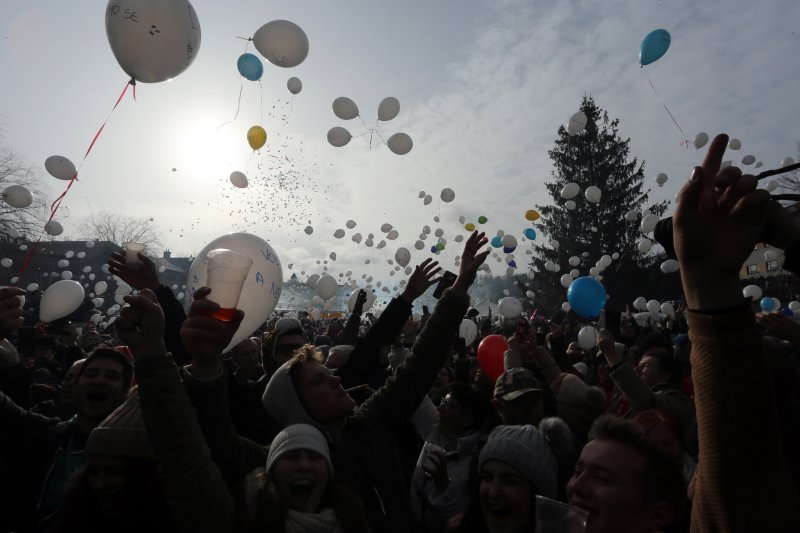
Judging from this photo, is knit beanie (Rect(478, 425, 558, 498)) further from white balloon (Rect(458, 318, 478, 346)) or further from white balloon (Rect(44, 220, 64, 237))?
white balloon (Rect(44, 220, 64, 237))

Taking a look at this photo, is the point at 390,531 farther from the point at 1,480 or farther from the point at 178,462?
the point at 1,480

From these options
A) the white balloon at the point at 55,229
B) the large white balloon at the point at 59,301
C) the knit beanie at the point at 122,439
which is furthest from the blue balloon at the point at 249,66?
the white balloon at the point at 55,229

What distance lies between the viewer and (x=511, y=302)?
32.2 ft

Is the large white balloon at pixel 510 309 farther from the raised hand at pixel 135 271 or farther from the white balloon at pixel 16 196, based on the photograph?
the white balloon at pixel 16 196

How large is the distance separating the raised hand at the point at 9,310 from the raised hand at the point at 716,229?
244cm

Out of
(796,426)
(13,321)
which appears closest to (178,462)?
(13,321)

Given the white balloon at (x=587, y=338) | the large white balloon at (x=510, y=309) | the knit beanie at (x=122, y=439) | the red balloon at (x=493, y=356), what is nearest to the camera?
the knit beanie at (x=122, y=439)

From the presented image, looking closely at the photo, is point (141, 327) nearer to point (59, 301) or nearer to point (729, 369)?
point (729, 369)

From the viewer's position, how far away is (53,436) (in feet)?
8.35

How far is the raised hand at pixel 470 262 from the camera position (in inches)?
109

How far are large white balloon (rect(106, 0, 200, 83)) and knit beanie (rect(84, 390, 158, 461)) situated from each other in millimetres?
3176

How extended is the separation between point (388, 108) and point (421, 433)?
6116mm

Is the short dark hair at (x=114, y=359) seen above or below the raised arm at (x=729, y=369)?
below

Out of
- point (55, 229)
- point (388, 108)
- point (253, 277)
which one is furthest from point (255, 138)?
point (55, 229)
